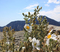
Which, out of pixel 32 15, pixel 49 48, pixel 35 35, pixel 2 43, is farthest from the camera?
pixel 32 15

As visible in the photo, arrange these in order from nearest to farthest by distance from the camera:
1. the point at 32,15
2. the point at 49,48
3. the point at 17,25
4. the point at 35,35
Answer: the point at 49,48 < the point at 35,35 < the point at 32,15 < the point at 17,25

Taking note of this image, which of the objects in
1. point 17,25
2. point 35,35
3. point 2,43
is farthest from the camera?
point 17,25

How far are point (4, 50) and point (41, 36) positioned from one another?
51 cm

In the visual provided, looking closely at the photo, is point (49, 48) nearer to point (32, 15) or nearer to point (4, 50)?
point (4, 50)

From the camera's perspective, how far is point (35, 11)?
1.40 m

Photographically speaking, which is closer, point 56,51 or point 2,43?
point 56,51

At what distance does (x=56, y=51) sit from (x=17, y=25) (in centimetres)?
2185

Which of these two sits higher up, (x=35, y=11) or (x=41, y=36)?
(x=35, y=11)

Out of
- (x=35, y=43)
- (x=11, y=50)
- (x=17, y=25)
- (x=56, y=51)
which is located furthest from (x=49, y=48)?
(x=17, y=25)

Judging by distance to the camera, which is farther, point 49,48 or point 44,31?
point 44,31

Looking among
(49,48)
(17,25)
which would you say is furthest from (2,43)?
(17,25)

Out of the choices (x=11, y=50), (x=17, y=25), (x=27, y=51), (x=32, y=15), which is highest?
(x=32, y=15)

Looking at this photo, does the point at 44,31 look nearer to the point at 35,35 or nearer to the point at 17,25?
the point at 35,35

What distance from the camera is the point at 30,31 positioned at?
48.8 inches
